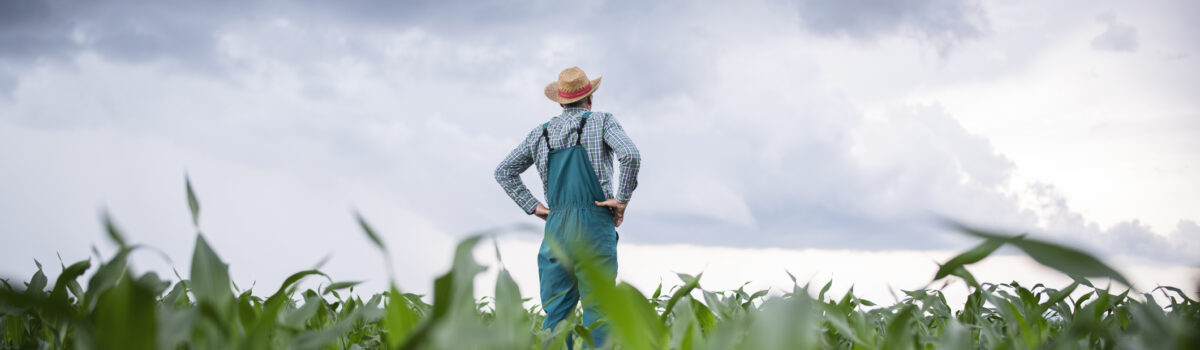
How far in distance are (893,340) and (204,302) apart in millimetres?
607

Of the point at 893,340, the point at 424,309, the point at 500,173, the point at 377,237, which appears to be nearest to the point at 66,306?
the point at 377,237

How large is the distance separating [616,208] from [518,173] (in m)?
0.72

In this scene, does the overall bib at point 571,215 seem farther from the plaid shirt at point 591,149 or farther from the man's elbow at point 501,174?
the man's elbow at point 501,174

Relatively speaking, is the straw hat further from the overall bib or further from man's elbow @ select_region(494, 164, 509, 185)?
man's elbow @ select_region(494, 164, 509, 185)

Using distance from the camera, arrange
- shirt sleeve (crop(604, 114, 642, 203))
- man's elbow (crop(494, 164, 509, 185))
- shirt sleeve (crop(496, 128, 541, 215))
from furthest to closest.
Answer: man's elbow (crop(494, 164, 509, 185)) → shirt sleeve (crop(496, 128, 541, 215)) → shirt sleeve (crop(604, 114, 642, 203))

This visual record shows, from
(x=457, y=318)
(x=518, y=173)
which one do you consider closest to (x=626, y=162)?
(x=518, y=173)

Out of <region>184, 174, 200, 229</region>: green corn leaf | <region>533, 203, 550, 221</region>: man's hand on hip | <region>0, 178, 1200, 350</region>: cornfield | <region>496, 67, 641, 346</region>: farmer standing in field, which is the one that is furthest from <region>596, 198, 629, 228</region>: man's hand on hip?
<region>184, 174, 200, 229</region>: green corn leaf

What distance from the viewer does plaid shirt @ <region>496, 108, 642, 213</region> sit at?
12.3 feet

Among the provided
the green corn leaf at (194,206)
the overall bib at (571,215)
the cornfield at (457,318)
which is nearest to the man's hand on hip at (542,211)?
the overall bib at (571,215)

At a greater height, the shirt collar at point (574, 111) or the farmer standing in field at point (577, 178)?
the shirt collar at point (574, 111)

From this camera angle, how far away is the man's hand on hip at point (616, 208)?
3723mm

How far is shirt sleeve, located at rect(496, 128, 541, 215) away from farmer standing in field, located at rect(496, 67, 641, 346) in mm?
11

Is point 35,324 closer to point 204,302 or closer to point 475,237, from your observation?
point 204,302

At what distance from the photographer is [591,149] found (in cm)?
385
